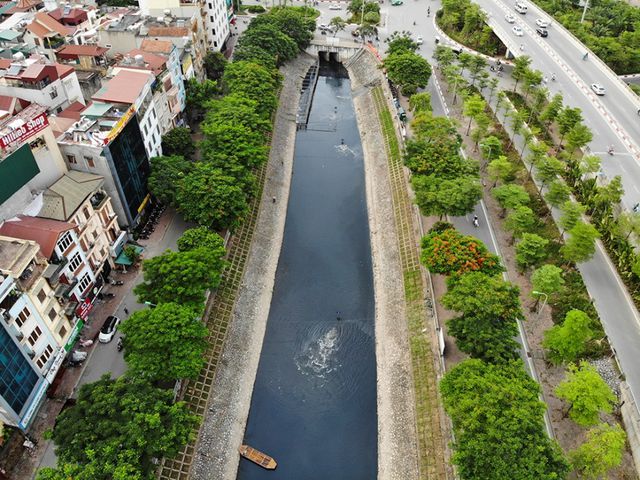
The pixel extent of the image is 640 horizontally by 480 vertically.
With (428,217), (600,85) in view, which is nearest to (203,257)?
(428,217)

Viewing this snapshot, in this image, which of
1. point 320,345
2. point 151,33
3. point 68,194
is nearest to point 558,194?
point 320,345

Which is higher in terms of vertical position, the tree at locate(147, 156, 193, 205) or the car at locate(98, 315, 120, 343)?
the tree at locate(147, 156, 193, 205)

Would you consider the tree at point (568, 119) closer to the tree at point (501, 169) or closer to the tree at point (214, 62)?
the tree at point (501, 169)

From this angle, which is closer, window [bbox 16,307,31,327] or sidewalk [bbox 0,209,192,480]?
window [bbox 16,307,31,327]

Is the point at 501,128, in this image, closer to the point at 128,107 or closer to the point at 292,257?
the point at 292,257

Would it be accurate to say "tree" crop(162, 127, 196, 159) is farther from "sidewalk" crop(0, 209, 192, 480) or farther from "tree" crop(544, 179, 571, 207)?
"tree" crop(544, 179, 571, 207)

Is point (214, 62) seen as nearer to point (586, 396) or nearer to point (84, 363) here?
point (84, 363)

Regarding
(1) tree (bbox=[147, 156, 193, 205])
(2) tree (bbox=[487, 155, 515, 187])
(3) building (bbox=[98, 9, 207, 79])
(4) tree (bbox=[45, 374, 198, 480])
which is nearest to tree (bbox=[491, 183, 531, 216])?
(2) tree (bbox=[487, 155, 515, 187])
